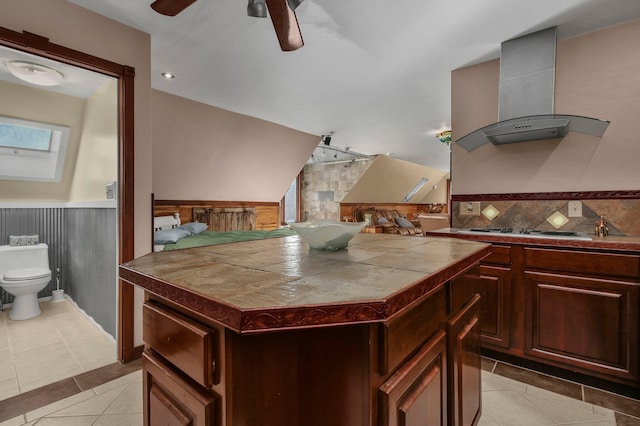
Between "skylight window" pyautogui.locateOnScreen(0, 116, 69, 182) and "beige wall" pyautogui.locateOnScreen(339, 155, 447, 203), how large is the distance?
564 cm

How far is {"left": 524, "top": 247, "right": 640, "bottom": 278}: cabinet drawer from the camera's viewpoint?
5.97ft

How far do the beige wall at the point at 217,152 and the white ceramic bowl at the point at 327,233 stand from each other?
311 centimetres

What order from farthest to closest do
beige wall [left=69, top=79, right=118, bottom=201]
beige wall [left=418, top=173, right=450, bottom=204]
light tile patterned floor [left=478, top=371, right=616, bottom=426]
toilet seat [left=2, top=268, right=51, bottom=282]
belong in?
beige wall [left=418, top=173, right=450, bottom=204]
toilet seat [left=2, top=268, right=51, bottom=282]
beige wall [left=69, top=79, right=118, bottom=201]
light tile patterned floor [left=478, top=371, right=616, bottom=426]

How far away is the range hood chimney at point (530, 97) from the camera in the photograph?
90.7 inches

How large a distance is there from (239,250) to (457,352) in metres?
0.96

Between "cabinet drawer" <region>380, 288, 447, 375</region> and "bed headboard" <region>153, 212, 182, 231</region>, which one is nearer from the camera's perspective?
"cabinet drawer" <region>380, 288, 447, 375</region>

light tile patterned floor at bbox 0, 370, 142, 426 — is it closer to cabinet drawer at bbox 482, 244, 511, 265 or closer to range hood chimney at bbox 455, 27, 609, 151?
cabinet drawer at bbox 482, 244, 511, 265

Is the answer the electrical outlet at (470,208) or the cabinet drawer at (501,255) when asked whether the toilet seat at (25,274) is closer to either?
the cabinet drawer at (501,255)

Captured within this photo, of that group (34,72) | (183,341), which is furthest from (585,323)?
(34,72)

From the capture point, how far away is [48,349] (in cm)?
247

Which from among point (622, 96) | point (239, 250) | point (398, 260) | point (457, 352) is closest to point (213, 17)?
point (239, 250)

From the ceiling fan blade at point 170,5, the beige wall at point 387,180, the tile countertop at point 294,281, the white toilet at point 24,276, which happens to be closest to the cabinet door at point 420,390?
the tile countertop at point 294,281

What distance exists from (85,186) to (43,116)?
810 mm

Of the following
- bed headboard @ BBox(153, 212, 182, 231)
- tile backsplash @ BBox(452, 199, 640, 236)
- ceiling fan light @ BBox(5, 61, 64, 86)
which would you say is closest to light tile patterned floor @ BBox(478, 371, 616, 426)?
tile backsplash @ BBox(452, 199, 640, 236)
